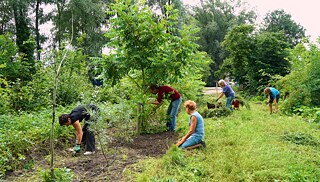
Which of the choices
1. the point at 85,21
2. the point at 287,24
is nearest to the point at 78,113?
the point at 85,21

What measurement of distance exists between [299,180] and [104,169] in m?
3.15

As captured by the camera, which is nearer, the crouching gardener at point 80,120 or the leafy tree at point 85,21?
the crouching gardener at point 80,120

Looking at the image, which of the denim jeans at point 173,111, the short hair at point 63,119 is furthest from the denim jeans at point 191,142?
the short hair at point 63,119

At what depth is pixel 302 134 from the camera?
6.71 m

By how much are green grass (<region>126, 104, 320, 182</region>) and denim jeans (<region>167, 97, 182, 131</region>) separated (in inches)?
44.1

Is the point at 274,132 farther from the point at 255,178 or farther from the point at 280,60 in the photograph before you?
the point at 280,60

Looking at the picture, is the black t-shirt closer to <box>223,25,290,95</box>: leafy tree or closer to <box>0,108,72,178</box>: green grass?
<box>0,108,72,178</box>: green grass

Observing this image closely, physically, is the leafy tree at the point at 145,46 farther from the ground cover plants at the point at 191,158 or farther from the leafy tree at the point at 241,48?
the leafy tree at the point at 241,48

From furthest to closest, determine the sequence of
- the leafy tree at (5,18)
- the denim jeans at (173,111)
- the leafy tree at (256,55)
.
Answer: the leafy tree at (5,18) < the leafy tree at (256,55) < the denim jeans at (173,111)

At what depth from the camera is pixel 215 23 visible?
3647 centimetres

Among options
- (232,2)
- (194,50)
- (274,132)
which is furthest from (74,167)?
(232,2)

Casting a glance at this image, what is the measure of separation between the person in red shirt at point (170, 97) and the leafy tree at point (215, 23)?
2940cm

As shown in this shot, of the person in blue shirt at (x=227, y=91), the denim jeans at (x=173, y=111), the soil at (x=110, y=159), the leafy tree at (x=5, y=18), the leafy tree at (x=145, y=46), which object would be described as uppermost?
the leafy tree at (x=5, y=18)

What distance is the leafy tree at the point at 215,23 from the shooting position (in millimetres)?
36969
